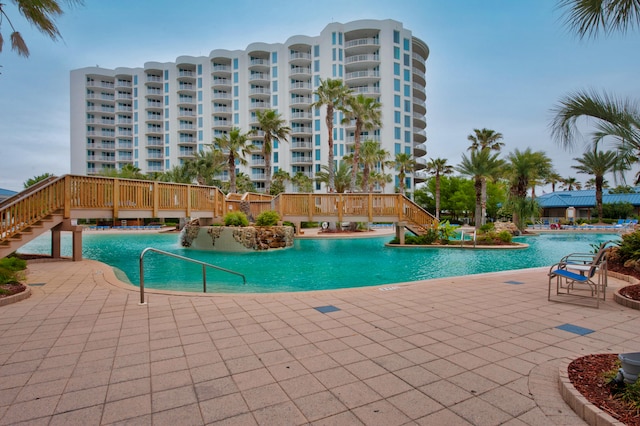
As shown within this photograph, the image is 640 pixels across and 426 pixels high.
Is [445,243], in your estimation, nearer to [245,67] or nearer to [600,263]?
[600,263]

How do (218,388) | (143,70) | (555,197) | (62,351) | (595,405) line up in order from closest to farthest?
(595,405)
(218,388)
(62,351)
(555,197)
(143,70)

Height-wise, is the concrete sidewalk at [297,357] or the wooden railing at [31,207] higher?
the wooden railing at [31,207]

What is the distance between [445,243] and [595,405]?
15937 millimetres

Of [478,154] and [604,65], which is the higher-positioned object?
[478,154]

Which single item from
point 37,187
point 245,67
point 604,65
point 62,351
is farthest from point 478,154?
point 245,67

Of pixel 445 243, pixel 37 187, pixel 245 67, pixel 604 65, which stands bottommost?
pixel 445 243

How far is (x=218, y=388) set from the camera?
2.85 meters

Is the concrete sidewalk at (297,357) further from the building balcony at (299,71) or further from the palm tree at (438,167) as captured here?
the building balcony at (299,71)

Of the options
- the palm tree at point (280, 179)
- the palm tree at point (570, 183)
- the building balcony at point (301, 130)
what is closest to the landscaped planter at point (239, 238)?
the palm tree at point (280, 179)

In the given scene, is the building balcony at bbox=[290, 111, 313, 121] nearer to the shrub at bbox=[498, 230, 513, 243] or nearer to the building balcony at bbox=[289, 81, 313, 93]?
the building balcony at bbox=[289, 81, 313, 93]

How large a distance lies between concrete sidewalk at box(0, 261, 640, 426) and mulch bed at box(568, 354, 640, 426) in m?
0.18

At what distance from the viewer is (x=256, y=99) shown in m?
54.8

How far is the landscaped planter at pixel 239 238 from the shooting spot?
54.7 feet

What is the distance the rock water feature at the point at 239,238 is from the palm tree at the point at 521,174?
19.1m
